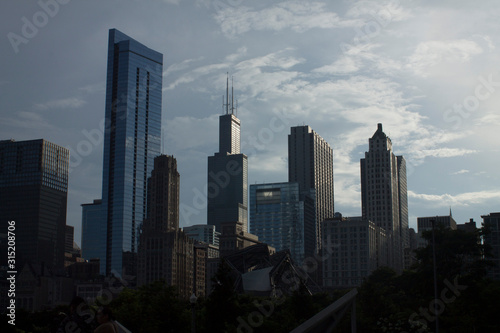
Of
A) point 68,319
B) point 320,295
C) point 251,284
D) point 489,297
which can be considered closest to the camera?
point 68,319

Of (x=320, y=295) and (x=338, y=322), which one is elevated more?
(x=338, y=322)

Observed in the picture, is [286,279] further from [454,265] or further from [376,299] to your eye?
[376,299]

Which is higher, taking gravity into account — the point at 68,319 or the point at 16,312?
the point at 68,319

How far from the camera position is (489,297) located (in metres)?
59.4

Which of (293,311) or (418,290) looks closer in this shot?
(293,311)

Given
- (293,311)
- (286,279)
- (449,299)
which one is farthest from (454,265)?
(286,279)

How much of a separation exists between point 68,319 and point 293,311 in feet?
168

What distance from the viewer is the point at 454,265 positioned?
7950 centimetres

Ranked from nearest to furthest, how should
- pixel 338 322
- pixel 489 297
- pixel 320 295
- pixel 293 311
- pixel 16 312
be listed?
pixel 338 322 < pixel 489 297 < pixel 293 311 < pixel 16 312 < pixel 320 295

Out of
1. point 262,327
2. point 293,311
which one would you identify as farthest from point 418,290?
point 262,327

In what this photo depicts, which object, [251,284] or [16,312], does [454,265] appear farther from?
[16,312]

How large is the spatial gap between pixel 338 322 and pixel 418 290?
2627 inches

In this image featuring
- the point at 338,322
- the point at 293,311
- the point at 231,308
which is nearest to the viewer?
the point at 338,322

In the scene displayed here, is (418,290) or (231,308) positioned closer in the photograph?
(231,308)
